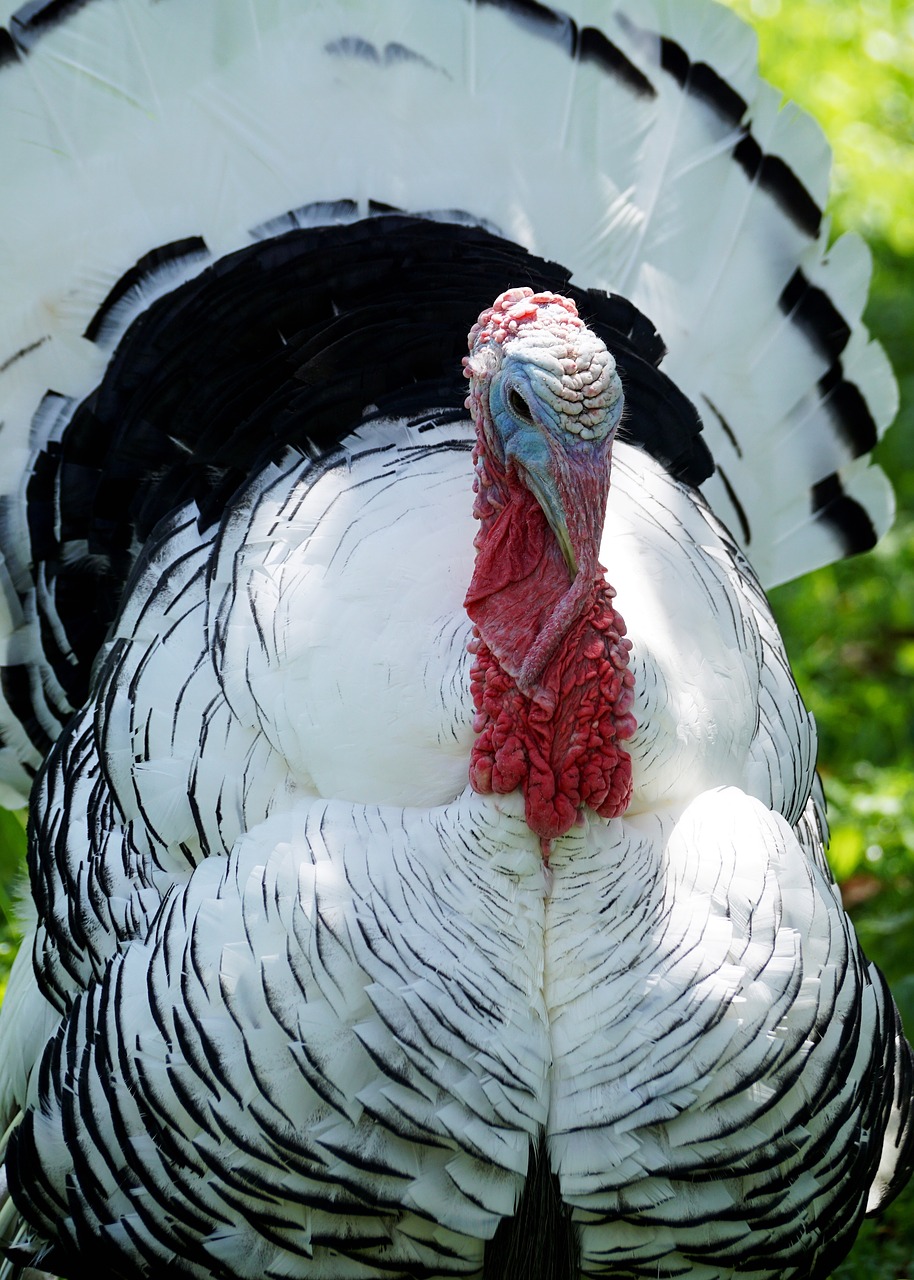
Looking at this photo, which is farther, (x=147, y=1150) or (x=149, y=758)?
(x=149, y=758)

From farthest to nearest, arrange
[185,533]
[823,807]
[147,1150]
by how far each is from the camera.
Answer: [823,807], [185,533], [147,1150]

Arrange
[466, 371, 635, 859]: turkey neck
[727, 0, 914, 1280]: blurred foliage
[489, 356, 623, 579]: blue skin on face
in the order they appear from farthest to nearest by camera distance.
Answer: [727, 0, 914, 1280]: blurred foliage → [466, 371, 635, 859]: turkey neck → [489, 356, 623, 579]: blue skin on face

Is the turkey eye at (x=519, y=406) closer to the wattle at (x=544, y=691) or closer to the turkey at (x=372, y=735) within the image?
the turkey at (x=372, y=735)

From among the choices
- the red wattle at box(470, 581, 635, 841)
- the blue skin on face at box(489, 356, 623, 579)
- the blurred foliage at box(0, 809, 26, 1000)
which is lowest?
the blurred foliage at box(0, 809, 26, 1000)

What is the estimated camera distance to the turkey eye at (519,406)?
8.17 feet

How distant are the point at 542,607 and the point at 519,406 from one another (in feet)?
1.10

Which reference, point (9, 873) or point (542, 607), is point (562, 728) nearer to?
point (542, 607)

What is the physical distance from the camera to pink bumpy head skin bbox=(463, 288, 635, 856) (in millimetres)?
2486

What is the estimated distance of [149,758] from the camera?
292cm

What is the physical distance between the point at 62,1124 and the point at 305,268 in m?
1.92

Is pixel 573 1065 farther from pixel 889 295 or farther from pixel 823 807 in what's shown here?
pixel 889 295

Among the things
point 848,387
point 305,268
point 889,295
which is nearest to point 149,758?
point 305,268

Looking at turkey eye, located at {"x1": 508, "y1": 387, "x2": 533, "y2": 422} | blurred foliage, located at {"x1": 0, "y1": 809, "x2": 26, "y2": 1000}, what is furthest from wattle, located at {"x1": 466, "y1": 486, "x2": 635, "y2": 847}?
blurred foliage, located at {"x1": 0, "y1": 809, "x2": 26, "y2": 1000}

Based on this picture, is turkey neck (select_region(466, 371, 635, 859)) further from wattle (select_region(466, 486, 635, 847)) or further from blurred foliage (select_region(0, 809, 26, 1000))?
blurred foliage (select_region(0, 809, 26, 1000))
